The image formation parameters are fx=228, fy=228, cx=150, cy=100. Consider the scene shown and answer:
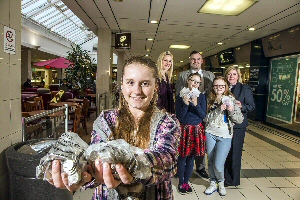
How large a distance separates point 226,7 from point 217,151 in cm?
341

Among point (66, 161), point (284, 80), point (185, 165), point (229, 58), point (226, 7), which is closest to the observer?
point (66, 161)

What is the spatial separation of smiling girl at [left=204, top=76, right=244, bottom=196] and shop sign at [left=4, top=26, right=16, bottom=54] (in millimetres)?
2456

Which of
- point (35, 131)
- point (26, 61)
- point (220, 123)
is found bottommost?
point (35, 131)

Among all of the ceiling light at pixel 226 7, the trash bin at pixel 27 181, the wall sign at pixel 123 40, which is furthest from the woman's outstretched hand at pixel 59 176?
the wall sign at pixel 123 40

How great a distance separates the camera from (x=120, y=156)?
647mm

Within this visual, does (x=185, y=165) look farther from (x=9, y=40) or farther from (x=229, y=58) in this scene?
(x=229, y=58)

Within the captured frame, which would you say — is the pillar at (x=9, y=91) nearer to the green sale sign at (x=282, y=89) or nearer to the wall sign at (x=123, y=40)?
the wall sign at (x=123, y=40)

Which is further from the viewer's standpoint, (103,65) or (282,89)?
(103,65)

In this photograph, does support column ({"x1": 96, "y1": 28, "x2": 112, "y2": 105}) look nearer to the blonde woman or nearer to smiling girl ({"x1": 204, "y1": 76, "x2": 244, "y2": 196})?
the blonde woman

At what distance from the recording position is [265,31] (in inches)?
288

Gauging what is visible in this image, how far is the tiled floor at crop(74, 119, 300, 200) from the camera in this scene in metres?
3.09

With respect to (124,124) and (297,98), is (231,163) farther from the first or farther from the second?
(297,98)

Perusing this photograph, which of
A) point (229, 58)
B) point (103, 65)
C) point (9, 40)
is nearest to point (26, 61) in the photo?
point (103, 65)

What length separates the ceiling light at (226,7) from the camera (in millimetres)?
4609
